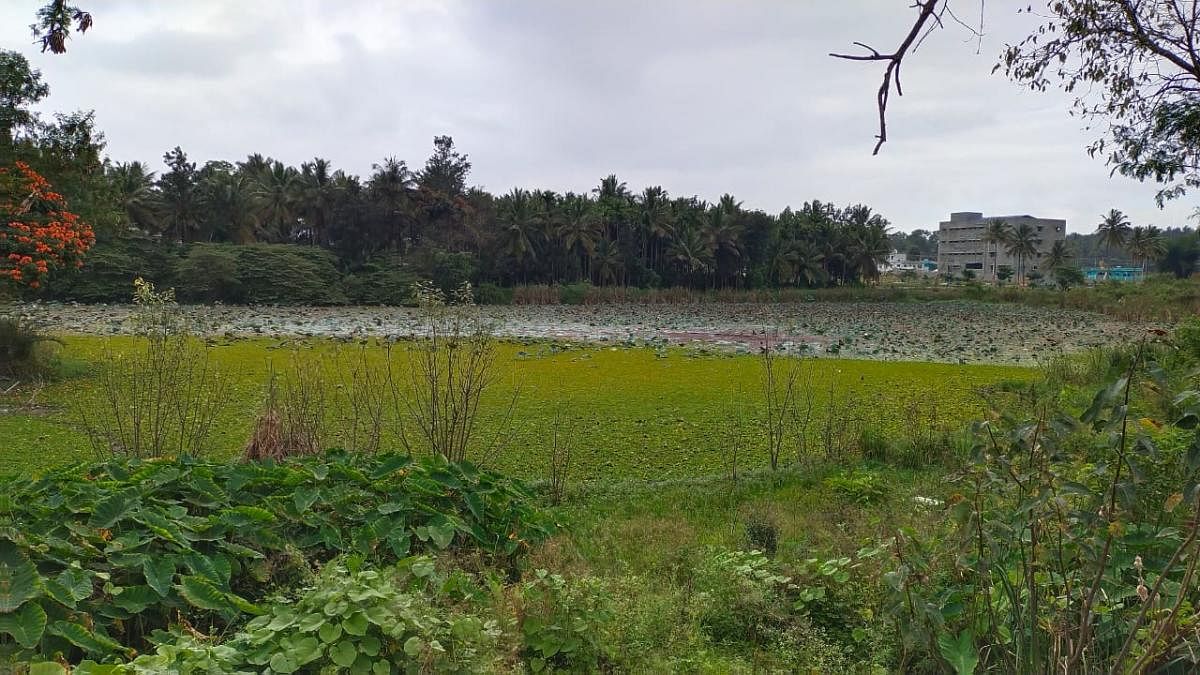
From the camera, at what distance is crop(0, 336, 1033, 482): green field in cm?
595

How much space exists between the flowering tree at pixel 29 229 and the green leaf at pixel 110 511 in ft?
25.8

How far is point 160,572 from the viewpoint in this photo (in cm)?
242

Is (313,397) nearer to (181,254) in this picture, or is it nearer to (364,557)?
(364,557)

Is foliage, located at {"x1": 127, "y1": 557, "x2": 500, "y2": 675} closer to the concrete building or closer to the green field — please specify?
the green field

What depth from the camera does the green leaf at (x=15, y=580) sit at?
2.03 meters

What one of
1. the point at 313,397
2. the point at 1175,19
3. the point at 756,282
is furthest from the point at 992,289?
the point at 313,397

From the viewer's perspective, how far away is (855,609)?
2.76 metres

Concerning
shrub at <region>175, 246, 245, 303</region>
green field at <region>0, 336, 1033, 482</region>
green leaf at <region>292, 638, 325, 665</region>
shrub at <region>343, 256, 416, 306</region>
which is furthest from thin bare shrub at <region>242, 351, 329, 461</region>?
shrub at <region>175, 246, 245, 303</region>

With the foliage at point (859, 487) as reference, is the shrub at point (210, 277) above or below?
above

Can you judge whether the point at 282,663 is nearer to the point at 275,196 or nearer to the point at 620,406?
the point at 620,406

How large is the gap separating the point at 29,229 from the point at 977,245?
72.1 metres

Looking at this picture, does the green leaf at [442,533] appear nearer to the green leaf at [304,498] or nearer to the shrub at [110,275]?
the green leaf at [304,498]

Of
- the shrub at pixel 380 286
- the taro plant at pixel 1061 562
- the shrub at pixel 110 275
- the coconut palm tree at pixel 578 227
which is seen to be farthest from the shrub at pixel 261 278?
the taro plant at pixel 1061 562

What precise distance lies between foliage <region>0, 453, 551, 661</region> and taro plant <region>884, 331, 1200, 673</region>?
184 cm
